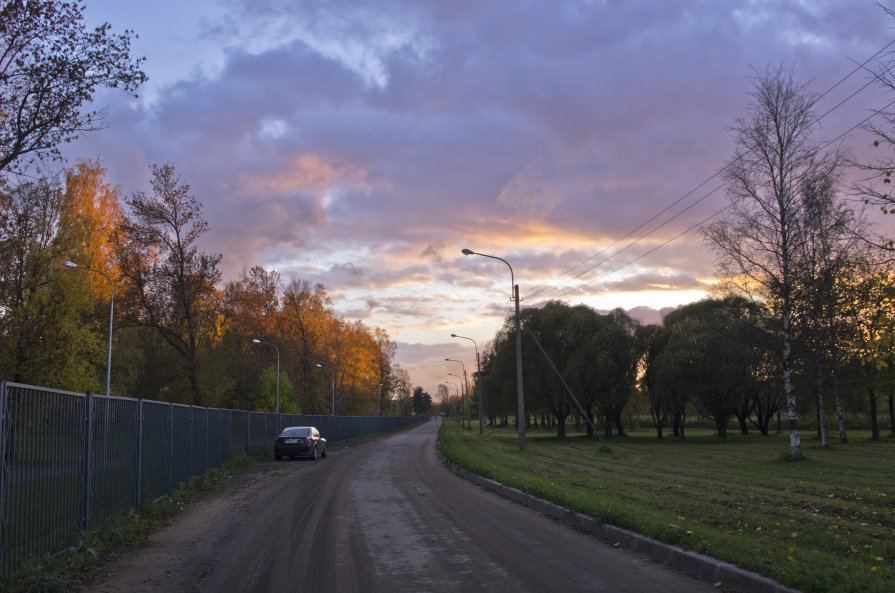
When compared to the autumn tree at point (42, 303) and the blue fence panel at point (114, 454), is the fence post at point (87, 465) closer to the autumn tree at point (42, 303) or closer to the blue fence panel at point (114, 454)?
the blue fence panel at point (114, 454)

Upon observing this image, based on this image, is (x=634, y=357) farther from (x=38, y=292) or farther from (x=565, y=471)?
(x=38, y=292)

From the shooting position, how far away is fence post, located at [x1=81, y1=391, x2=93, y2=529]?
9.36m

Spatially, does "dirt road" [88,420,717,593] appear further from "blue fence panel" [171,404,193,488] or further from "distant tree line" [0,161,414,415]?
"distant tree line" [0,161,414,415]

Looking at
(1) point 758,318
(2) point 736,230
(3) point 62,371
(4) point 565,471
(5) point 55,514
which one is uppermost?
(2) point 736,230

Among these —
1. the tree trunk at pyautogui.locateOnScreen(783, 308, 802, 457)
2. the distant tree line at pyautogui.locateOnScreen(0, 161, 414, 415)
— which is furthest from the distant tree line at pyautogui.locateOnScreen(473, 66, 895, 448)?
the distant tree line at pyautogui.locateOnScreen(0, 161, 414, 415)

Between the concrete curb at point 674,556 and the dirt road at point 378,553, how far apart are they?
0.22 meters

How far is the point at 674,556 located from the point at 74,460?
8.43 m

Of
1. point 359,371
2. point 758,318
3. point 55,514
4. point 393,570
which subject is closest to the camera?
Result: point 393,570

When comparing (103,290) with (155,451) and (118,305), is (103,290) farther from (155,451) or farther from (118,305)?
(155,451)

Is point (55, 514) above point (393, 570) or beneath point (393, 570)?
above

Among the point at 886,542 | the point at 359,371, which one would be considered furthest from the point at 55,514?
the point at 359,371

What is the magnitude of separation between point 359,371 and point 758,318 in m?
54.2

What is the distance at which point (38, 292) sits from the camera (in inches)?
1157

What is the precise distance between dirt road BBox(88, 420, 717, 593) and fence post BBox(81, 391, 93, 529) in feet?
3.51
